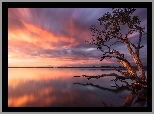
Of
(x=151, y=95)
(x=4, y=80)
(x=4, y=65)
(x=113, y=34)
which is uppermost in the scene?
(x=113, y=34)

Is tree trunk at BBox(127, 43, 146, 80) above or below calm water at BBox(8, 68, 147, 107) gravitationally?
above

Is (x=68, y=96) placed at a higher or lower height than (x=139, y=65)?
lower

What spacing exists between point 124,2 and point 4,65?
657 cm

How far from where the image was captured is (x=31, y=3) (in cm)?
849

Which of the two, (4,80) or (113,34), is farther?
(113,34)

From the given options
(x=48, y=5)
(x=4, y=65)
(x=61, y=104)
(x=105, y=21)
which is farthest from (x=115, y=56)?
(x=4, y=65)

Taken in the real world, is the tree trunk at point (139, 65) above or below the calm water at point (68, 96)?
above

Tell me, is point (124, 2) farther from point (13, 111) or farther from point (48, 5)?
point (13, 111)

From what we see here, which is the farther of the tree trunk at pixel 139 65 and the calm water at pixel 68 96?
the tree trunk at pixel 139 65

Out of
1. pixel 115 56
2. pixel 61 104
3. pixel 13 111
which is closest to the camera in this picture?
pixel 13 111

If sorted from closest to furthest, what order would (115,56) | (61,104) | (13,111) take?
1. (13,111)
2. (61,104)
3. (115,56)

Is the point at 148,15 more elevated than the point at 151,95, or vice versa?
the point at 148,15

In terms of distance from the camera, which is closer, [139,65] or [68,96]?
[139,65]

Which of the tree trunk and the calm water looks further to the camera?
the tree trunk
